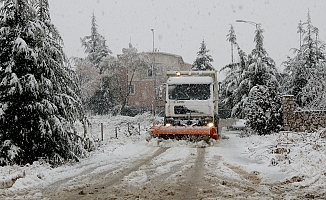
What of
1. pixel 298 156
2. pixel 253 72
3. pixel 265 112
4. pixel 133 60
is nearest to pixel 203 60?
pixel 133 60

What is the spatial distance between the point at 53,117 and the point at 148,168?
3094mm

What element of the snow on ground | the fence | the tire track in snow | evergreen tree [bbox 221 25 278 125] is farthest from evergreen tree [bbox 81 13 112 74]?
the tire track in snow

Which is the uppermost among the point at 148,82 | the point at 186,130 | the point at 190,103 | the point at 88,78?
the point at 88,78

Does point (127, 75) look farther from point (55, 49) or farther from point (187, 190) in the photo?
point (187, 190)

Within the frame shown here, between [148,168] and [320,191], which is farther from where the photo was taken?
[148,168]

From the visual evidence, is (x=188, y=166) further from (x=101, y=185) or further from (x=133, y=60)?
(x=133, y=60)

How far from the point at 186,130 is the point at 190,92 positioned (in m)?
2.69

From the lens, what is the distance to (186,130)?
17.4 meters

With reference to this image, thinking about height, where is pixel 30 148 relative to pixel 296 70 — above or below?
below

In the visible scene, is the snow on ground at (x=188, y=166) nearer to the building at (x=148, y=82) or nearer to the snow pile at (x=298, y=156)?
the snow pile at (x=298, y=156)

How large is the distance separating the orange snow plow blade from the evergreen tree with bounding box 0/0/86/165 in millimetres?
5838

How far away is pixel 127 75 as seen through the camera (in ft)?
157

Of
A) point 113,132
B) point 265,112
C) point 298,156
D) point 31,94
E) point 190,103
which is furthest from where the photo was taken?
point 113,132

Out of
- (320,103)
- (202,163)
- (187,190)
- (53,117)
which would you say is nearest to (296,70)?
(320,103)
